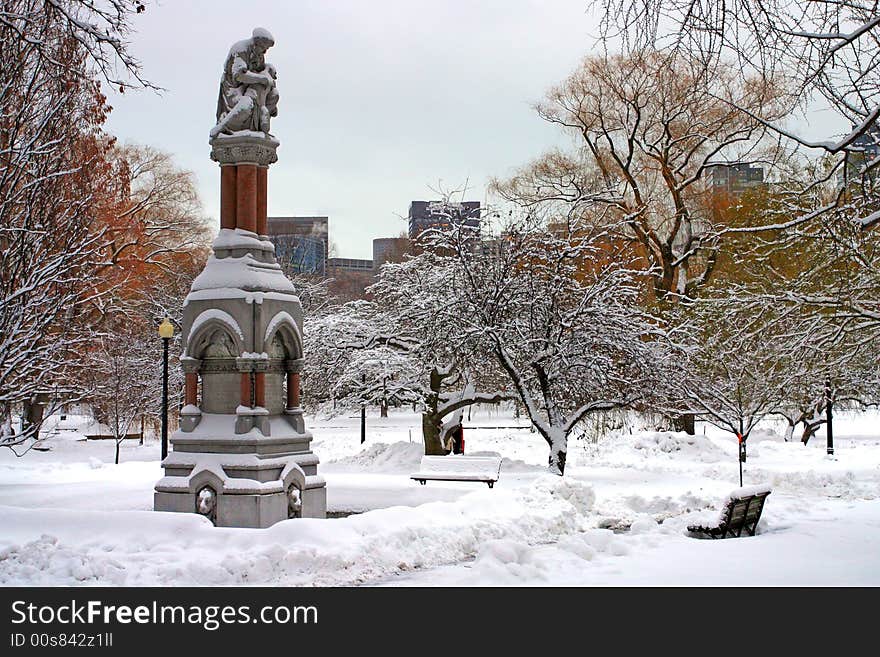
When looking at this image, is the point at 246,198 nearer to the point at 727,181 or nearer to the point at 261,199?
the point at 261,199

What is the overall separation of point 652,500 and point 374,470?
8.55 meters

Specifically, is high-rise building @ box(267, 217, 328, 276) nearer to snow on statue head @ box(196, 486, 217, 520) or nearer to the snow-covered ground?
the snow-covered ground

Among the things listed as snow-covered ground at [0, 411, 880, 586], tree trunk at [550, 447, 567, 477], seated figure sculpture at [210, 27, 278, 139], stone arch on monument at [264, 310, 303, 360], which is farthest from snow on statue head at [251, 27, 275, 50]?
tree trunk at [550, 447, 567, 477]

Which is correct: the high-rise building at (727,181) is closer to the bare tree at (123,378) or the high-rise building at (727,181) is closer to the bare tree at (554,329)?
the bare tree at (554,329)

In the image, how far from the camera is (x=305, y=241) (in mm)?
70250

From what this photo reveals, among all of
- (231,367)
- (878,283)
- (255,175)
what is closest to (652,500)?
(878,283)

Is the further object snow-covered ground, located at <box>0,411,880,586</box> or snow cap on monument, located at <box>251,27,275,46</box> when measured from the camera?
snow cap on monument, located at <box>251,27,275,46</box>

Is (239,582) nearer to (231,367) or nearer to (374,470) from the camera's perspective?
(231,367)

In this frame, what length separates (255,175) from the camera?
46.5 ft

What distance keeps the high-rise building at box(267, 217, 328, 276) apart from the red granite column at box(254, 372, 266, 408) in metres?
37.8

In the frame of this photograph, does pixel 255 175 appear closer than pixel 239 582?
No

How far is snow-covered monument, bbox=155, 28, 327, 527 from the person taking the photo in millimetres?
12867

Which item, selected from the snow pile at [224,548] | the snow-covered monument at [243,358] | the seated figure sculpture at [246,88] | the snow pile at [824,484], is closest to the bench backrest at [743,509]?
the snow pile at [224,548]
